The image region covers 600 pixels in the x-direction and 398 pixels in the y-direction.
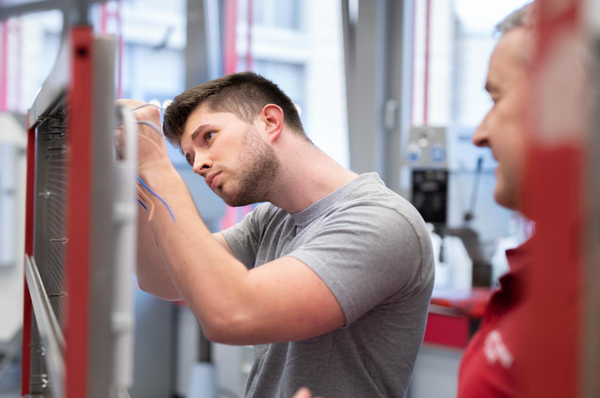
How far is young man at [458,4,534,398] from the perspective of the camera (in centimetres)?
74

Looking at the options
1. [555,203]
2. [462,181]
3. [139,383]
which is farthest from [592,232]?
[139,383]

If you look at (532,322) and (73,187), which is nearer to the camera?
(532,322)

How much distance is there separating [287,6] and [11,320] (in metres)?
2.39

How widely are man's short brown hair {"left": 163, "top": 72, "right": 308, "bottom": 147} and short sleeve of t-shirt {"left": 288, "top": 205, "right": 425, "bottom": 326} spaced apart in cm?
43

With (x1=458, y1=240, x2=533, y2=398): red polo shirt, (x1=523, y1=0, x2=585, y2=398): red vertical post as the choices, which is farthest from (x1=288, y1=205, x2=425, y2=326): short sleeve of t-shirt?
(x1=523, y1=0, x2=585, y2=398): red vertical post

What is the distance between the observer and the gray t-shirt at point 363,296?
1.11m

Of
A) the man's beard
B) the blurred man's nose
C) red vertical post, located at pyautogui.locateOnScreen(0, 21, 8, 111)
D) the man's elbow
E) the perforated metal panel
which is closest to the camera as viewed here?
the blurred man's nose

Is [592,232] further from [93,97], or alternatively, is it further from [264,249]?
[264,249]

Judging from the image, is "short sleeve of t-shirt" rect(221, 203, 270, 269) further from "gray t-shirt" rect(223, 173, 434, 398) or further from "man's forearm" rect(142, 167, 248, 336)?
"man's forearm" rect(142, 167, 248, 336)

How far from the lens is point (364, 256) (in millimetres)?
1115

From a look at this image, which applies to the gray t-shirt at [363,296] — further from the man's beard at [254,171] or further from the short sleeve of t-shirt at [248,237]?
the short sleeve of t-shirt at [248,237]

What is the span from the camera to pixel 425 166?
258cm

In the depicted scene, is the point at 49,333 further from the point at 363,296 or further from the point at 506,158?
the point at 506,158

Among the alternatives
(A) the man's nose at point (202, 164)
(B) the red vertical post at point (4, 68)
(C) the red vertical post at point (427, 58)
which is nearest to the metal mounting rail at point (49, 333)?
(A) the man's nose at point (202, 164)
